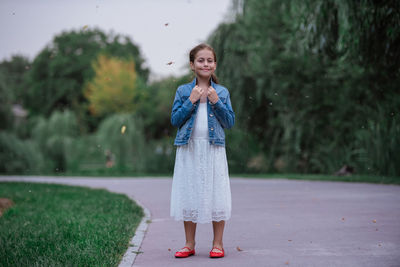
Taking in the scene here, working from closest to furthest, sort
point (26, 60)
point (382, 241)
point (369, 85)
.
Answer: point (382, 241), point (369, 85), point (26, 60)

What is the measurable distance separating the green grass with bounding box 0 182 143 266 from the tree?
33.3m

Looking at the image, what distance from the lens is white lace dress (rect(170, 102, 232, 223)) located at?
13.5 ft

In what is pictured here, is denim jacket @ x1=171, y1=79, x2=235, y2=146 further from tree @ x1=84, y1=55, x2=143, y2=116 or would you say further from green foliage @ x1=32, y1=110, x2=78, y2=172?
tree @ x1=84, y1=55, x2=143, y2=116

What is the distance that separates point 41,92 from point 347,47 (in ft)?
140

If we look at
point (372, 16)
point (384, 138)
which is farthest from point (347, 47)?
point (384, 138)

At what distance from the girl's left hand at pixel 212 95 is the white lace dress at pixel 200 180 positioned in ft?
0.64

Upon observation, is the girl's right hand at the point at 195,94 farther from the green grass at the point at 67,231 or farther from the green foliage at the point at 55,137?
the green foliage at the point at 55,137

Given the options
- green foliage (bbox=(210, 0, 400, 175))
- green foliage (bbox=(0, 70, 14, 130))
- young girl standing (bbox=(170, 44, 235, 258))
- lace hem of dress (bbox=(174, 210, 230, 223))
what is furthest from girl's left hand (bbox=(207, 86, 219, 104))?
green foliage (bbox=(0, 70, 14, 130))

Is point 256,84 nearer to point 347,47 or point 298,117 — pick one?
point 298,117

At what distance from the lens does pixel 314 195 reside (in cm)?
870

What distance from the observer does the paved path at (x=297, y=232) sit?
3.95 metres

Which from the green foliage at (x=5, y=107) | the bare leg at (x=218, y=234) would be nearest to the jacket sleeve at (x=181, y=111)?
the bare leg at (x=218, y=234)

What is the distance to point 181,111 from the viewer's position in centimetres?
410

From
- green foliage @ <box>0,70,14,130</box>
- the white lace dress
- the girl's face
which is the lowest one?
the white lace dress
